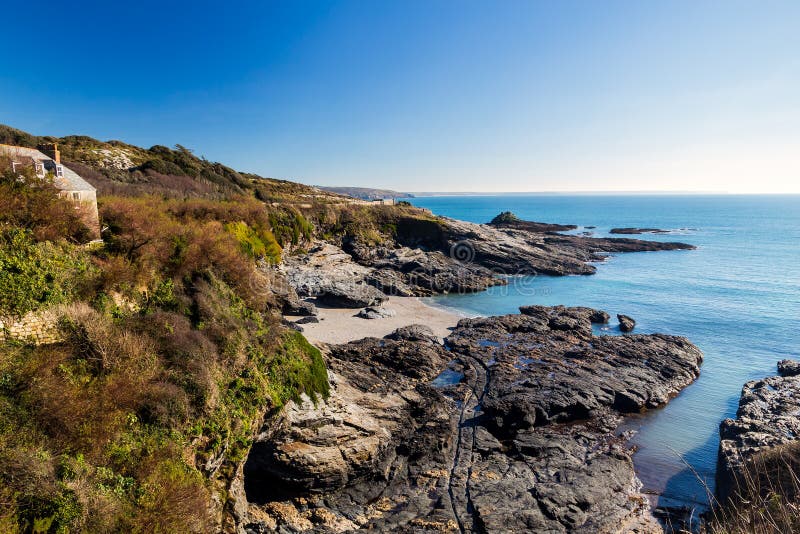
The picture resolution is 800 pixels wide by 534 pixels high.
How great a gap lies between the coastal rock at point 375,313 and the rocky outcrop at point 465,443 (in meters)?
5.90

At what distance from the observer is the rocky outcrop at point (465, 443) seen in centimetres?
1155

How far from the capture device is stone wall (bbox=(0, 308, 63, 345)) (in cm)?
811

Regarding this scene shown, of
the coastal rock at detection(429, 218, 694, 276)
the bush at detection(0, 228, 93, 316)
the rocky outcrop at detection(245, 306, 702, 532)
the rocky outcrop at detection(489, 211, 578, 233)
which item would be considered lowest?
the rocky outcrop at detection(245, 306, 702, 532)

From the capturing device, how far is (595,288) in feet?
144

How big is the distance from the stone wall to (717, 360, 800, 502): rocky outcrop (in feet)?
58.5

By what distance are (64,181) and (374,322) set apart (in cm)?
2002

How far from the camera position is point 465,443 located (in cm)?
1550

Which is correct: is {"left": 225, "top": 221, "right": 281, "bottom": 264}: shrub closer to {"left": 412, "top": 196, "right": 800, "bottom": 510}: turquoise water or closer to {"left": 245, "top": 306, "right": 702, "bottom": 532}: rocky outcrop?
{"left": 245, "top": 306, "right": 702, "bottom": 532}: rocky outcrop

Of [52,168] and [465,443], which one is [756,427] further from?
[52,168]

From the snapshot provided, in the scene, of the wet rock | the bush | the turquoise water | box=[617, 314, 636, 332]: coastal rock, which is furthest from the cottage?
box=[617, 314, 636, 332]: coastal rock

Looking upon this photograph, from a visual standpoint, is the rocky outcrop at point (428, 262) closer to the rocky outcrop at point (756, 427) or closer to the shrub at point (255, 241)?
the shrub at point (255, 241)

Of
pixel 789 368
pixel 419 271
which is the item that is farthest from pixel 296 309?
pixel 789 368

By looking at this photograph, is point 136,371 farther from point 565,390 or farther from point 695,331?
point 695,331

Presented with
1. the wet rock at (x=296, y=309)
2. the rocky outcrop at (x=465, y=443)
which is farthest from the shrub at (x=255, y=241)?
the rocky outcrop at (x=465, y=443)
